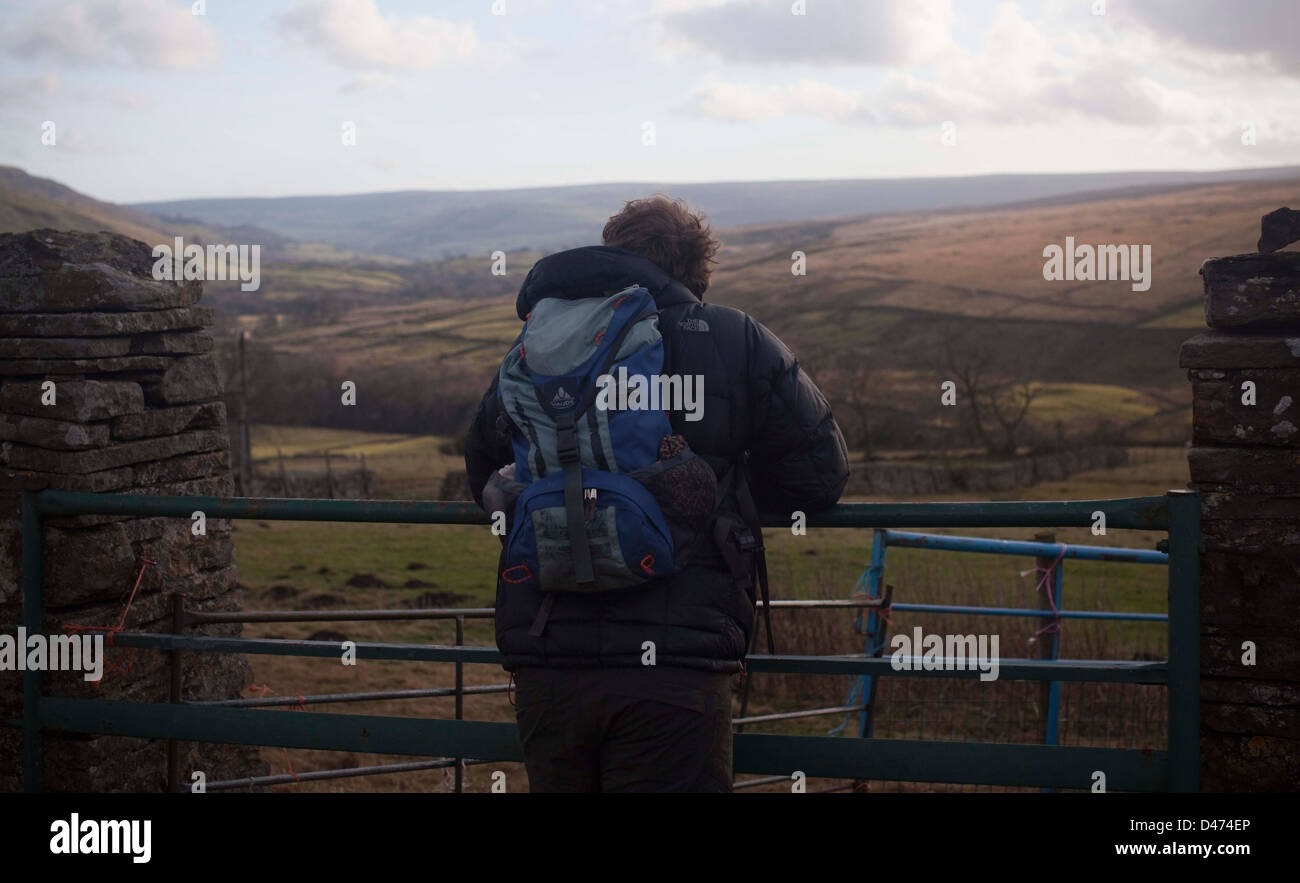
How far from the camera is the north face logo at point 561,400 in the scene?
2.72 metres

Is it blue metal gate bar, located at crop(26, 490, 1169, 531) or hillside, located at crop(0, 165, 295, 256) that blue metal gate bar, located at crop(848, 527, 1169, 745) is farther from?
hillside, located at crop(0, 165, 295, 256)

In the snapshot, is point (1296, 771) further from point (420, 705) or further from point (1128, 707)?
point (420, 705)

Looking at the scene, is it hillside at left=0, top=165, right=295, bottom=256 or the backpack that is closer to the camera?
the backpack

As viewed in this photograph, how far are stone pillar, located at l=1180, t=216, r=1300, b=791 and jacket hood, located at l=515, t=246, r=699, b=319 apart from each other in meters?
1.55

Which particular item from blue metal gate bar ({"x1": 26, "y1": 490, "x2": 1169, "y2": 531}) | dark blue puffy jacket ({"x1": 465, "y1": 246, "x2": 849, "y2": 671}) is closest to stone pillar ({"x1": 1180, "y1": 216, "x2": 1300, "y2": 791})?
blue metal gate bar ({"x1": 26, "y1": 490, "x2": 1169, "y2": 531})

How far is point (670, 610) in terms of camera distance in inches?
106

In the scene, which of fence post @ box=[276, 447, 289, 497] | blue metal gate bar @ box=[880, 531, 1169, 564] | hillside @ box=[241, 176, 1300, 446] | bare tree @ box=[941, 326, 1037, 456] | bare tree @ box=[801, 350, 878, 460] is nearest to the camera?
blue metal gate bar @ box=[880, 531, 1169, 564]

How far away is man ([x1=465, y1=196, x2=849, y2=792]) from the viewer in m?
2.68

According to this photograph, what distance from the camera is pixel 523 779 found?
32.4 feet

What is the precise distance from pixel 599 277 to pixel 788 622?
10.2 metres

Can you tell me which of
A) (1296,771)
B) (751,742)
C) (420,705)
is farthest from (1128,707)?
(751,742)

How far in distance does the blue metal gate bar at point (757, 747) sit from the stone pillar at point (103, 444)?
1034 millimetres
